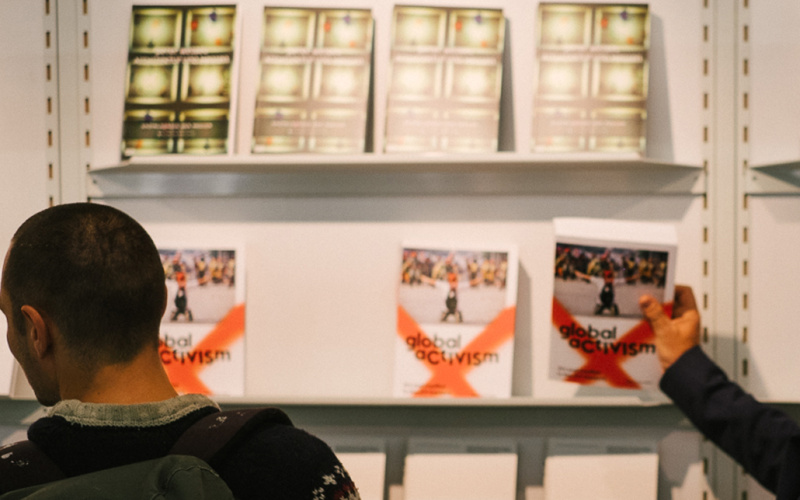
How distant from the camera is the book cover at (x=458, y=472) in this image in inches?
72.9

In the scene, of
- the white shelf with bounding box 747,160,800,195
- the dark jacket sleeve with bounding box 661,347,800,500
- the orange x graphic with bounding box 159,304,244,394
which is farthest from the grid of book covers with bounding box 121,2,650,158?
the dark jacket sleeve with bounding box 661,347,800,500

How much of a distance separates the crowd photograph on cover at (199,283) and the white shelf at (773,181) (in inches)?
57.2

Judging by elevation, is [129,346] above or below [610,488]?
above

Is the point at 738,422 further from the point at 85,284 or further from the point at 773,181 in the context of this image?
the point at 85,284

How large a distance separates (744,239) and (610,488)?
30.6 inches

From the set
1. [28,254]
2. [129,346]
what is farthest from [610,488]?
[28,254]

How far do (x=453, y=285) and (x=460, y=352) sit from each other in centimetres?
18

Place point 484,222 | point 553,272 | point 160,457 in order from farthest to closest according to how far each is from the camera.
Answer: point 484,222 < point 553,272 < point 160,457

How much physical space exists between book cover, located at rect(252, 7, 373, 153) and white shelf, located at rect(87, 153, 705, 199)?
9cm

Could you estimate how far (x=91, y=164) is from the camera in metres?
1.97

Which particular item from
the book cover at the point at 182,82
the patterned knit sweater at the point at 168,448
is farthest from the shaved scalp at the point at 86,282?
the book cover at the point at 182,82

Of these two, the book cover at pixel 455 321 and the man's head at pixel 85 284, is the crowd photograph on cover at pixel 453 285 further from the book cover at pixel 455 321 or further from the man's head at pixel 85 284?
the man's head at pixel 85 284

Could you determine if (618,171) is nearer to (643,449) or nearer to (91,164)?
(643,449)

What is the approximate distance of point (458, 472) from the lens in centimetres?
187
